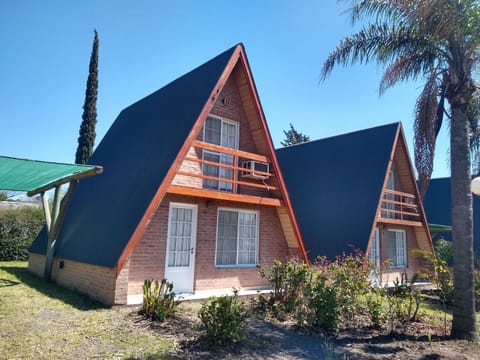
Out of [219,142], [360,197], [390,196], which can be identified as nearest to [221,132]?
[219,142]

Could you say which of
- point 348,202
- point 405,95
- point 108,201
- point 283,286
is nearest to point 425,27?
point 405,95

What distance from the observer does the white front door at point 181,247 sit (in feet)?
34.4

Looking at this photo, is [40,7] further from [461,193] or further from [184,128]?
[461,193]

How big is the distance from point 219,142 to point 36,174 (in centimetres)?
582

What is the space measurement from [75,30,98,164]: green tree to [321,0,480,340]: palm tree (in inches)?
795

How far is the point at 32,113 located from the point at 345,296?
59.2 ft

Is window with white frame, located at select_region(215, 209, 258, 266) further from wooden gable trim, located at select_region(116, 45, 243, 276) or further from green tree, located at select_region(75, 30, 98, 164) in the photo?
green tree, located at select_region(75, 30, 98, 164)

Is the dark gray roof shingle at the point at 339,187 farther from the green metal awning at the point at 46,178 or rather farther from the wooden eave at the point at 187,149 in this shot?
the green metal awning at the point at 46,178

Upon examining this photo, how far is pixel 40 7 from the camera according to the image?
1016cm

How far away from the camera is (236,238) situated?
1210 centimetres

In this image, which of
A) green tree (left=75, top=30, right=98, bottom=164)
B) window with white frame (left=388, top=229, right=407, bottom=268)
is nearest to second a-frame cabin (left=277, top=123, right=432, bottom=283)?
window with white frame (left=388, top=229, right=407, bottom=268)

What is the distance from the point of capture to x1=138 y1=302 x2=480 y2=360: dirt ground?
6.01 metres

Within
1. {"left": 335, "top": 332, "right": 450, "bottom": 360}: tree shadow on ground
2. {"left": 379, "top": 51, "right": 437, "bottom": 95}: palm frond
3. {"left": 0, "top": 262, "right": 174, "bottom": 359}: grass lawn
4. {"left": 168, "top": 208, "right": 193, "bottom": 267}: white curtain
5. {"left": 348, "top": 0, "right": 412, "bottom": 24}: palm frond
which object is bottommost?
{"left": 335, "top": 332, "right": 450, "bottom": 360}: tree shadow on ground

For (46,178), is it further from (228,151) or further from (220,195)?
(228,151)
